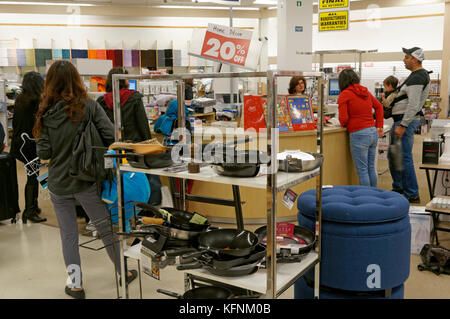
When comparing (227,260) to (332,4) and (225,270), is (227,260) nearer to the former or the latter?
(225,270)

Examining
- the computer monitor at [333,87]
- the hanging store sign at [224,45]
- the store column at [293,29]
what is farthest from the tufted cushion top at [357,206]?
the store column at [293,29]

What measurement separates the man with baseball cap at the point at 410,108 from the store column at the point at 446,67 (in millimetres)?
7295

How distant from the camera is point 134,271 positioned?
3516 mm

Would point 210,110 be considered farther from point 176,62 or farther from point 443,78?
point 443,78

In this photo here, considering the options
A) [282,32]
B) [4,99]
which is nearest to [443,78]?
[282,32]

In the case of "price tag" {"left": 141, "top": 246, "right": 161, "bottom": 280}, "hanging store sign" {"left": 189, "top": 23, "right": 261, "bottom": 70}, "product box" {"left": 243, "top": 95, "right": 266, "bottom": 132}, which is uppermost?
"hanging store sign" {"left": 189, "top": 23, "right": 261, "bottom": 70}

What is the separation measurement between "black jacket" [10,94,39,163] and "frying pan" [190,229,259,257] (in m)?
3.11

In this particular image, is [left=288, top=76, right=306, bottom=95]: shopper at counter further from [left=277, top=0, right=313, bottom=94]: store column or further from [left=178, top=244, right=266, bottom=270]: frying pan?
[left=178, top=244, right=266, bottom=270]: frying pan

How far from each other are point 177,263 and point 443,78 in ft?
38.5

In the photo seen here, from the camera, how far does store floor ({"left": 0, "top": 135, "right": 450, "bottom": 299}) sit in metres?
3.28

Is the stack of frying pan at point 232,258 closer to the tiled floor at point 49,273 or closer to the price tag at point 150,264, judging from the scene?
the price tag at point 150,264

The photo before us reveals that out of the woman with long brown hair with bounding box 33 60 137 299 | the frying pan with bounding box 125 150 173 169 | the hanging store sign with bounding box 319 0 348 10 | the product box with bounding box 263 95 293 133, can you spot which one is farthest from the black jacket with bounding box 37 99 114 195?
the hanging store sign with bounding box 319 0 348 10

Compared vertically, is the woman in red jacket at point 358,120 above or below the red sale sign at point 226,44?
below

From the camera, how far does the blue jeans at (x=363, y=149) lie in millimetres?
4887
